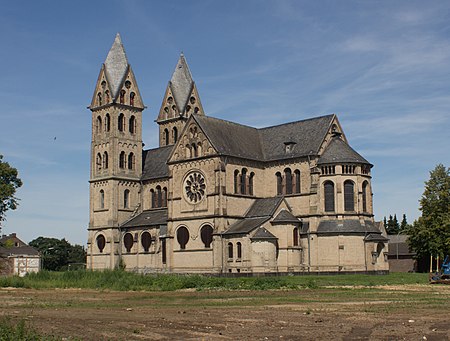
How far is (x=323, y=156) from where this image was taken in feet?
266

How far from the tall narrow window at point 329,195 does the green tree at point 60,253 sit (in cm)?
6946

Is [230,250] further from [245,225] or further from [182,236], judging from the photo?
[182,236]

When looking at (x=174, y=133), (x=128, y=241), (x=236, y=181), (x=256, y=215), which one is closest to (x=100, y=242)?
(x=128, y=241)

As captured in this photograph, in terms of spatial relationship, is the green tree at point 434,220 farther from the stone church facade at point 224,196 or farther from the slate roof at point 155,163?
the slate roof at point 155,163

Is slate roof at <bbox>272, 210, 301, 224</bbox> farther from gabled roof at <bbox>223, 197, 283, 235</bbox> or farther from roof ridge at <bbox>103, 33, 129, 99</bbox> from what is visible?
roof ridge at <bbox>103, 33, 129, 99</bbox>

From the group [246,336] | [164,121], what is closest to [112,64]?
[164,121]

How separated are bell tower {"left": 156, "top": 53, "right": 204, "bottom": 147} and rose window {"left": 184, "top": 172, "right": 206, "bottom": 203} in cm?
2328

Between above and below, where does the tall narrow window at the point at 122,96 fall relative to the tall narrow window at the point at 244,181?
above

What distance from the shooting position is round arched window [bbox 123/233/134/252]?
9238 centimetres

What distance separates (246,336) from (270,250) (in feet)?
179

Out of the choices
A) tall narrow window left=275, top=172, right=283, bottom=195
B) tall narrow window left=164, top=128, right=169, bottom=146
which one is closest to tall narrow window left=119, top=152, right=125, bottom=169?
tall narrow window left=164, top=128, right=169, bottom=146

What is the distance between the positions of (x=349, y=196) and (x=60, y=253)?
74.7 metres

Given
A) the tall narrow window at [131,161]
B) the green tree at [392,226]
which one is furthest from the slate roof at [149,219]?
the green tree at [392,226]

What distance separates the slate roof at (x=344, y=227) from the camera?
77.3 metres
